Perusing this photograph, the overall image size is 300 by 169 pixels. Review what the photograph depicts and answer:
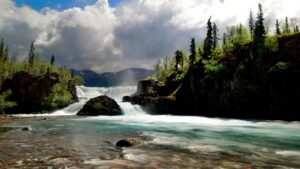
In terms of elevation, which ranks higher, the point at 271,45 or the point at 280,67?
the point at 271,45

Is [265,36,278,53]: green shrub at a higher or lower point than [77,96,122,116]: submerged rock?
higher

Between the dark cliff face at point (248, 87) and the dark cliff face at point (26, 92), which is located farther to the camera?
the dark cliff face at point (26, 92)

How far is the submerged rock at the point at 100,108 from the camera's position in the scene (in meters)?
67.1

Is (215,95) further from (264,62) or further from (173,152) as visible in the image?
(173,152)

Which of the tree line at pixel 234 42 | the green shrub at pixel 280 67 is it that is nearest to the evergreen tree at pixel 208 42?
the tree line at pixel 234 42

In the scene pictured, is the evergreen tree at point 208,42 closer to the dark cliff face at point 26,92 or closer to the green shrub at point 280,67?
the green shrub at point 280,67

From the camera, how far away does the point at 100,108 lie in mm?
67312

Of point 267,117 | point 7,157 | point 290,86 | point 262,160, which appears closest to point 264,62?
point 290,86

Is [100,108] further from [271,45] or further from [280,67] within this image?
[271,45]

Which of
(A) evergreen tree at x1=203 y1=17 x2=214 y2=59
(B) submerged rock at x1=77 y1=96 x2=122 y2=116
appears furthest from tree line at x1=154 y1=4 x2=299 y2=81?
(B) submerged rock at x1=77 y1=96 x2=122 y2=116

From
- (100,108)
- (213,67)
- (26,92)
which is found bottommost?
(100,108)

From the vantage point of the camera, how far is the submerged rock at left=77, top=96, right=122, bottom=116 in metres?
67.1

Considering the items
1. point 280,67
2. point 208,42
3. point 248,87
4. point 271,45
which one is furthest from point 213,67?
point 208,42

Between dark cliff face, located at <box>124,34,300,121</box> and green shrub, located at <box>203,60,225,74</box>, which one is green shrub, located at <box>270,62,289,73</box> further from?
green shrub, located at <box>203,60,225,74</box>
